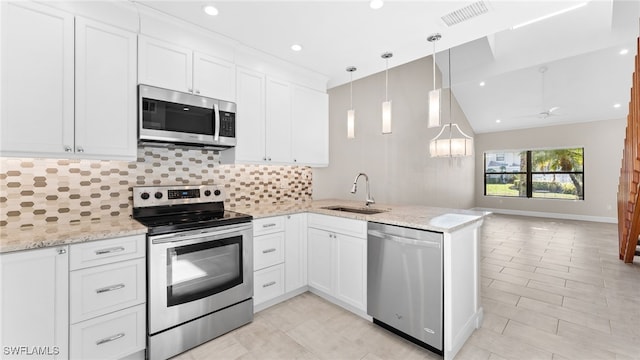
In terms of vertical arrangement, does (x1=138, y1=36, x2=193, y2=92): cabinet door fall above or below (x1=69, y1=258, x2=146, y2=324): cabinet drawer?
above

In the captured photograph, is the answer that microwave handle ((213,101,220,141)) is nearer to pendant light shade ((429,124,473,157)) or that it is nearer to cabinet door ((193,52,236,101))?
cabinet door ((193,52,236,101))

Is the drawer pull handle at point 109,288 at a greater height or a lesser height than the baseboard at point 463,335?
greater

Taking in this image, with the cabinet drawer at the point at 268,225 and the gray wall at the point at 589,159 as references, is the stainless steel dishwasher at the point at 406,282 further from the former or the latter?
the gray wall at the point at 589,159

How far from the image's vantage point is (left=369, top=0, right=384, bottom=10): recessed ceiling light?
2.00m

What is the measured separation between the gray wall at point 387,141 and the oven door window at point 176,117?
2.27 m

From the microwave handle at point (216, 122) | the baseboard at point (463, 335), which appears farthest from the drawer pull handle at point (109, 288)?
the baseboard at point (463, 335)

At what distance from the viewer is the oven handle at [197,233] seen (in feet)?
6.30

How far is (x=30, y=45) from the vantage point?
Answer: 1.74m

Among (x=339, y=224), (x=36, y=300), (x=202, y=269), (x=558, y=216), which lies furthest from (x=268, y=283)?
(x=558, y=216)

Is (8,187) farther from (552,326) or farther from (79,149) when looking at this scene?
(552,326)

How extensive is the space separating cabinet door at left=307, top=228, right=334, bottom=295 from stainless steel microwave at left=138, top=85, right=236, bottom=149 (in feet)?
4.23

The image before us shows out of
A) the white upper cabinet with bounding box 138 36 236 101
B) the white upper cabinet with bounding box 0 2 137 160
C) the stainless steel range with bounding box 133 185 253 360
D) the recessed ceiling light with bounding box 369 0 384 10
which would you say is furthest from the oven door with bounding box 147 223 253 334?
the recessed ceiling light with bounding box 369 0 384 10

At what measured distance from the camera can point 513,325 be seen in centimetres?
238

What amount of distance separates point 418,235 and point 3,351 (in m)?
2.55
